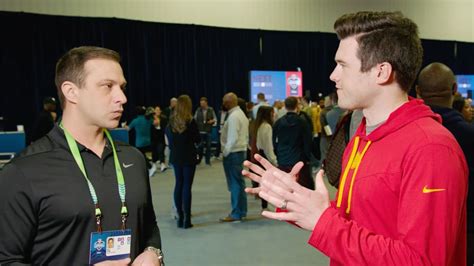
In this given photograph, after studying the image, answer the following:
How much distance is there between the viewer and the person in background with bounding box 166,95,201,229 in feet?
17.3

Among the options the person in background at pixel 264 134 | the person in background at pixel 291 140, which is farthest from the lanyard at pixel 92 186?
the person in background at pixel 264 134

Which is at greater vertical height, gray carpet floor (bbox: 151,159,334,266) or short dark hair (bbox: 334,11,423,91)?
short dark hair (bbox: 334,11,423,91)

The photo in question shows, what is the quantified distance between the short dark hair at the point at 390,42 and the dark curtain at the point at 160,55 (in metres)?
10.8

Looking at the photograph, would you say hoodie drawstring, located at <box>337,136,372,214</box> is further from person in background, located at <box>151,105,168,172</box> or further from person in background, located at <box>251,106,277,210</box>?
person in background, located at <box>151,105,168,172</box>

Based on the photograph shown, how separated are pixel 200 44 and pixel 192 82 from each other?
116 cm

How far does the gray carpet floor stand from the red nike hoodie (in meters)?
3.00

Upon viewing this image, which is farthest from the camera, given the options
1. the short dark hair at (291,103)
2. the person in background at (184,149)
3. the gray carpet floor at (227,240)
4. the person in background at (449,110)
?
the short dark hair at (291,103)

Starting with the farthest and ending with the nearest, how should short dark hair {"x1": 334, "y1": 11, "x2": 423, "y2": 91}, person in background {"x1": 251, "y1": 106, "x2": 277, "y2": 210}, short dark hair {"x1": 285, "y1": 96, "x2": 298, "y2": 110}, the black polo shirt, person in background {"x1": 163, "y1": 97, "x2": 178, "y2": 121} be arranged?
1. person in background {"x1": 163, "y1": 97, "x2": 178, "y2": 121}
2. person in background {"x1": 251, "y1": 106, "x2": 277, "y2": 210}
3. short dark hair {"x1": 285, "y1": 96, "x2": 298, "y2": 110}
4. the black polo shirt
5. short dark hair {"x1": 334, "y1": 11, "x2": 423, "y2": 91}

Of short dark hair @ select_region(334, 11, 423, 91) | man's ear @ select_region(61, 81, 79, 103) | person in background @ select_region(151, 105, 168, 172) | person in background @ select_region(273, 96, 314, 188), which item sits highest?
short dark hair @ select_region(334, 11, 423, 91)

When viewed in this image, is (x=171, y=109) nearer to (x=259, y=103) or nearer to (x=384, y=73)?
(x=259, y=103)

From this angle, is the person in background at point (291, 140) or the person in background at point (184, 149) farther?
the person in background at point (291, 140)

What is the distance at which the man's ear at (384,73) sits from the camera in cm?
125

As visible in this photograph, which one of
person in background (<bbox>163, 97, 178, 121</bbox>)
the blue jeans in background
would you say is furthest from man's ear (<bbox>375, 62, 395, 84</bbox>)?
person in background (<bbox>163, 97, 178, 121</bbox>)

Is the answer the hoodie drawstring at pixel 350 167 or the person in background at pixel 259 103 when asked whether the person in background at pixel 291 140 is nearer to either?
the person in background at pixel 259 103
